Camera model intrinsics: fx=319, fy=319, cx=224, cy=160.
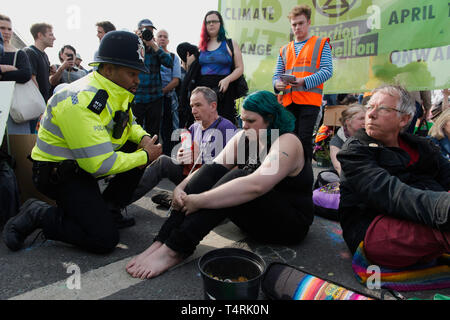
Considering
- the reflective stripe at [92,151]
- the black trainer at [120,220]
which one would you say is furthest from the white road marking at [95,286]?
the reflective stripe at [92,151]

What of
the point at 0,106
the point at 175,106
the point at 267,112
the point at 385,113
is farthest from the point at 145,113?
the point at 385,113

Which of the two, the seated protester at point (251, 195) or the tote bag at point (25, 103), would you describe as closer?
the seated protester at point (251, 195)

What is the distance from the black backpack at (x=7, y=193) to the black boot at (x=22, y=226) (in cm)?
38

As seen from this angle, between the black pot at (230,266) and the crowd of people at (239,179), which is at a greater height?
the crowd of people at (239,179)

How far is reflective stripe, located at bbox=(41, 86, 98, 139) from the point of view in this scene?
6.59 ft

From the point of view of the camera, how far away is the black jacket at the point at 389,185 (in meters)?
1.53

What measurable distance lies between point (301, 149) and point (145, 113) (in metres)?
2.84

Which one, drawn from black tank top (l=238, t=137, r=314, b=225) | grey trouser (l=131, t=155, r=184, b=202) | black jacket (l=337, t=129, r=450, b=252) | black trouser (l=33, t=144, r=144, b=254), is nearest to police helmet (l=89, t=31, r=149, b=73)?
black trouser (l=33, t=144, r=144, b=254)

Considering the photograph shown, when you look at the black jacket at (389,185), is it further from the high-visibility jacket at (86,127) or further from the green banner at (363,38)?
the green banner at (363,38)

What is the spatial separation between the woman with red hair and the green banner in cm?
141

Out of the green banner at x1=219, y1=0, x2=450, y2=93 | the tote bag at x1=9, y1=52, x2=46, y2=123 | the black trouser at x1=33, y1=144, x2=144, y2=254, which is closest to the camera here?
the black trouser at x1=33, y1=144, x2=144, y2=254

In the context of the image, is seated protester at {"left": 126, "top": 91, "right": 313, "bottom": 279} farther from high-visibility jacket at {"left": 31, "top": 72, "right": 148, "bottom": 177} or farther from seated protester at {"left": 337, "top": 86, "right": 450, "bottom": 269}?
high-visibility jacket at {"left": 31, "top": 72, "right": 148, "bottom": 177}
